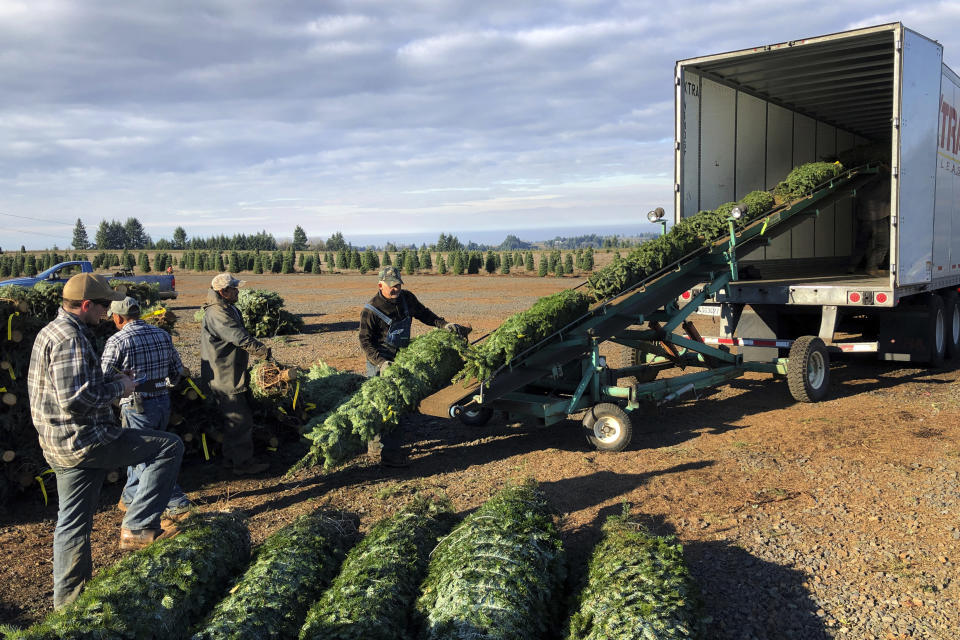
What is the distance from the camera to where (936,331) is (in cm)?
1028

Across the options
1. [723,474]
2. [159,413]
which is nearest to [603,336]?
[723,474]

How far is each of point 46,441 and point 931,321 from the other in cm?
1099

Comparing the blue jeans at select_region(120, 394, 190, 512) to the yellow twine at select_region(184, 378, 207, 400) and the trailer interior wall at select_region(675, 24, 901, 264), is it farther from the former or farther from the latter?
the trailer interior wall at select_region(675, 24, 901, 264)

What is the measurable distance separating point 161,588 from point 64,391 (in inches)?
54.9

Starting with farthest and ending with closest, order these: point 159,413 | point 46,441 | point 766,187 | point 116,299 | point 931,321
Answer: point 766,187 < point 931,321 < point 159,413 < point 116,299 < point 46,441

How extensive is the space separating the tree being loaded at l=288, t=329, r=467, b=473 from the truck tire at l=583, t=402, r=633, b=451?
1.58 metres

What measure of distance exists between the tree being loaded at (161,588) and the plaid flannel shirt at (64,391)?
0.83m

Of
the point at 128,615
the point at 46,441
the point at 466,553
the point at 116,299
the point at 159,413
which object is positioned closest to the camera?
the point at 128,615

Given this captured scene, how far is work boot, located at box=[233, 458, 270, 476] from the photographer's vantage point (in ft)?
21.9

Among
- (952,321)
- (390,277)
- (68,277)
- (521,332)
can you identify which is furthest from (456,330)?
(68,277)

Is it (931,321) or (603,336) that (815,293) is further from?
(603,336)

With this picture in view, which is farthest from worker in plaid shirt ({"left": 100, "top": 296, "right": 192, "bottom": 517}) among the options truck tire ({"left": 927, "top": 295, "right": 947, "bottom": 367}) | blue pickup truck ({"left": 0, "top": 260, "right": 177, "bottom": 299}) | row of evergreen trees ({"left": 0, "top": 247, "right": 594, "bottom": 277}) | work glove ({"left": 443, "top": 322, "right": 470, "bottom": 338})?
row of evergreen trees ({"left": 0, "top": 247, "right": 594, "bottom": 277})

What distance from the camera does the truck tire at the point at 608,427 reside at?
22.9ft

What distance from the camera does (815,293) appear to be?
350 inches
